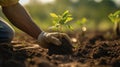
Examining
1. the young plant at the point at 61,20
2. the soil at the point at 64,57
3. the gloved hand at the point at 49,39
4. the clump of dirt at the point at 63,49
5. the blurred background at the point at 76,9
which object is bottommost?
the soil at the point at 64,57

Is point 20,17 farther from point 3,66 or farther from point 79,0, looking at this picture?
point 79,0

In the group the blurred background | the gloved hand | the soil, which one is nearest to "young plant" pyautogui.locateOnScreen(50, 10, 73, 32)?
the gloved hand

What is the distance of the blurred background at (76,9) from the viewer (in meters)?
24.1

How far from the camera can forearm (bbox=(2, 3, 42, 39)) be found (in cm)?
464

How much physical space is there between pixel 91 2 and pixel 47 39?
1013 inches

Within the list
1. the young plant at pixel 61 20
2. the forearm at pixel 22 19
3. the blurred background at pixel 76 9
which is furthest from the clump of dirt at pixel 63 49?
the blurred background at pixel 76 9

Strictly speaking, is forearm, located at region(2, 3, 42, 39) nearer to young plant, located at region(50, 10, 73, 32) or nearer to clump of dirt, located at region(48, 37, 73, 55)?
young plant, located at region(50, 10, 73, 32)

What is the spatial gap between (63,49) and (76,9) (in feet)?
91.0

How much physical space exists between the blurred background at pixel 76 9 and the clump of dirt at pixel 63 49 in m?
17.6

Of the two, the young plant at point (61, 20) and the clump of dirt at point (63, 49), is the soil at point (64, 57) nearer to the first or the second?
the clump of dirt at point (63, 49)

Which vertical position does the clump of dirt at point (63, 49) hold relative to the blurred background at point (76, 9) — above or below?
below

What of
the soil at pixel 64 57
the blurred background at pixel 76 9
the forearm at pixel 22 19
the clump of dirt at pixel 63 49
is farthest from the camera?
the blurred background at pixel 76 9

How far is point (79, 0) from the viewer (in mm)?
35000

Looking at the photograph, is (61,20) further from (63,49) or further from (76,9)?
(76,9)
